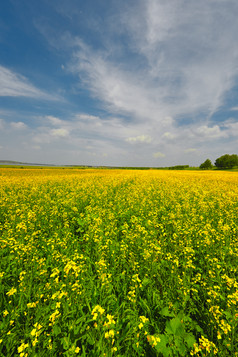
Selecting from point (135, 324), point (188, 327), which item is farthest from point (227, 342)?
point (135, 324)

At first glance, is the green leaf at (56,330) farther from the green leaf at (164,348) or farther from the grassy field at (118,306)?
the green leaf at (164,348)

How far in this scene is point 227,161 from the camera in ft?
301

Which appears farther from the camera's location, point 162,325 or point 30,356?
point 162,325

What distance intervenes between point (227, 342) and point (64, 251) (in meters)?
3.77

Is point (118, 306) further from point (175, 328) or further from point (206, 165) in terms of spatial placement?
point (206, 165)

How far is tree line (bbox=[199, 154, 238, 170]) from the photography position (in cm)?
8962

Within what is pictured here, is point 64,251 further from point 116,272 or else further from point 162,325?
point 162,325

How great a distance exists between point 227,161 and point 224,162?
8.49ft

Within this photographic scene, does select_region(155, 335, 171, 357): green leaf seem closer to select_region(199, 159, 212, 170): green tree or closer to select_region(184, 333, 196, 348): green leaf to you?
select_region(184, 333, 196, 348): green leaf

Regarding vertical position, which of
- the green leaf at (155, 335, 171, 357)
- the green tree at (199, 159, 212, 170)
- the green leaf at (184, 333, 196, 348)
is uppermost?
the green tree at (199, 159, 212, 170)

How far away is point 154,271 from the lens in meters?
3.39

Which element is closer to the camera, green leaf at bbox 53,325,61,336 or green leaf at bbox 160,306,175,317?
green leaf at bbox 53,325,61,336

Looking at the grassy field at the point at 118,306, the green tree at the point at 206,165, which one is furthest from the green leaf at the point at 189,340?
the green tree at the point at 206,165

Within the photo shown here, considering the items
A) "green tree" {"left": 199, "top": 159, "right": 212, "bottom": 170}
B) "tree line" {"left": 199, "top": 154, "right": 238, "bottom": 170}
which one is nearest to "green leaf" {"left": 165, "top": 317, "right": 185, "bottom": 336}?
"tree line" {"left": 199, "top": 154, "right": 238, "bottom": 170}
